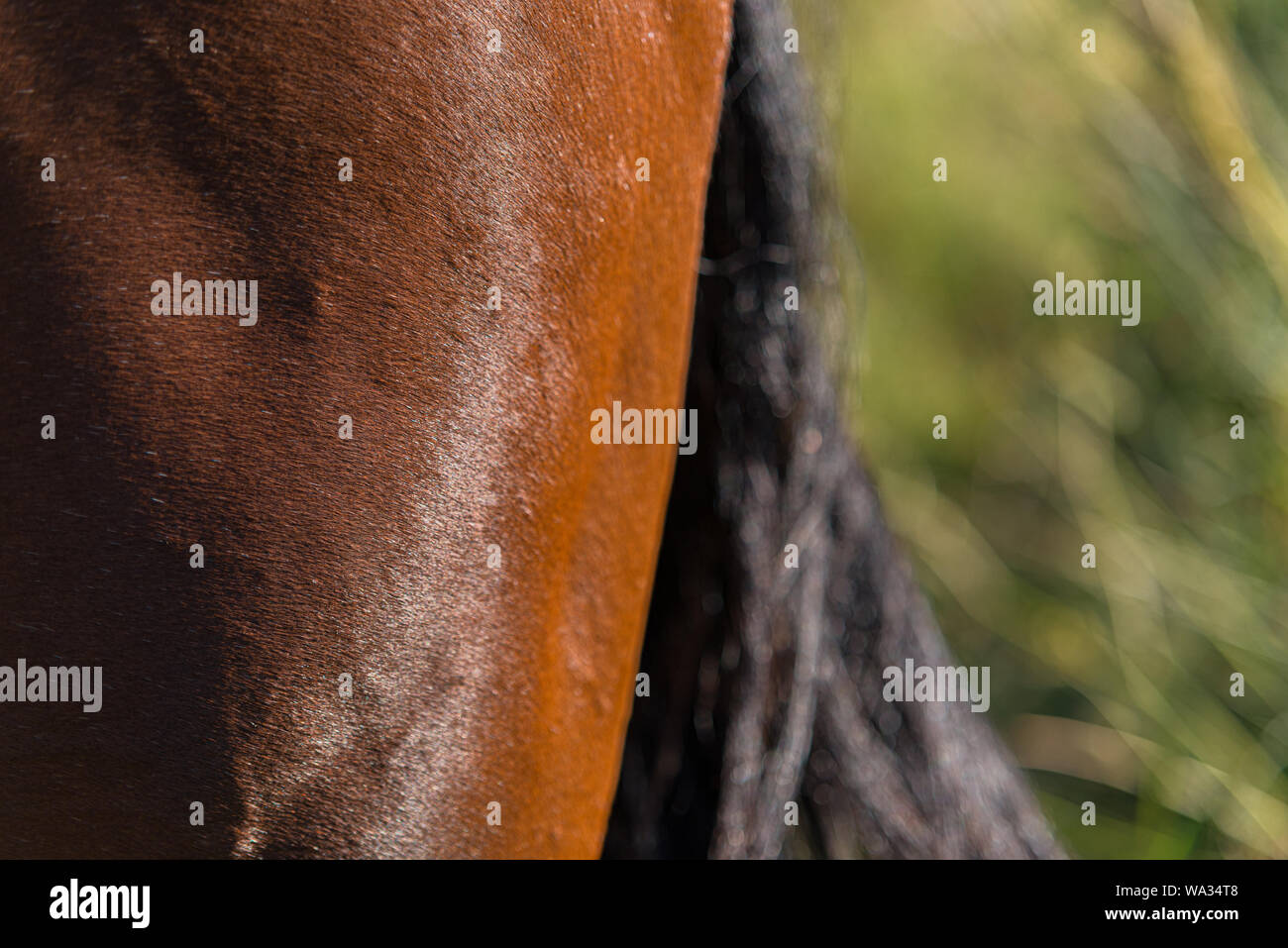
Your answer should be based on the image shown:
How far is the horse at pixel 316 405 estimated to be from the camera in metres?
0.53

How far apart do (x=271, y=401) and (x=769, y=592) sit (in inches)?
23.2

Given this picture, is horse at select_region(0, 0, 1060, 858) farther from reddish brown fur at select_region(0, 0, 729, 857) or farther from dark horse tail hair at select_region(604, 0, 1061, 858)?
dark horse tail hair at select_region(604, 0, 1061, 858)

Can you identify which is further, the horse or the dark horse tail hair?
the dark horse tail hair

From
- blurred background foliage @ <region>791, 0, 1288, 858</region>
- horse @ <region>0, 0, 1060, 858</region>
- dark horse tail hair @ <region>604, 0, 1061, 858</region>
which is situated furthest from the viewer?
blurred background foliage @ <region>791, 0, 1288, 858</region>

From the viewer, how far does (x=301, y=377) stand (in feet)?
1.78

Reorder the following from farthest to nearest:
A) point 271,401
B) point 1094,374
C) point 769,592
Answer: point 1094,374 < point 769,592 < point 271,401

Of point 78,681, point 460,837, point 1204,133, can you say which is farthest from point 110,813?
point 1204,133

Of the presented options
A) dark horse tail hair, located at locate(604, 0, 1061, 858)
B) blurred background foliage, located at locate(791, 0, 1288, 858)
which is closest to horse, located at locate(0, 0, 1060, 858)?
dark horse tail hair, located at locate(604, 0, 1061, 858)

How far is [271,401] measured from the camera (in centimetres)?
54

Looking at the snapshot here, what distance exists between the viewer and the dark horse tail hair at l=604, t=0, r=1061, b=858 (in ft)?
3.19

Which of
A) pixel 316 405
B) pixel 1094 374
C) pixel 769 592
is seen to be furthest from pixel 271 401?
pixel 1094 374

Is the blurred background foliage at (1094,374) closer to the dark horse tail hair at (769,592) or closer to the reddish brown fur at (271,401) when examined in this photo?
the dark horse tail hair at (769,592)

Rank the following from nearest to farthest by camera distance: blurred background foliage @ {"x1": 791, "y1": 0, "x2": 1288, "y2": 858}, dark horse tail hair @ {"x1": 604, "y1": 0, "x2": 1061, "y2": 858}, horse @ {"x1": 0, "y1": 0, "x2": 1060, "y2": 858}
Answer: horse @ {"x1": 0, "y1": 0, "x2": 1060, "y2": 858}
dark horse tail hair @ {"x1": 604, "y1": 0, "x2": 1061, "y2": 858}
blurred background foliage @ {"x1": 791, "y1": 0, "x2": 1288, "y2": 858}

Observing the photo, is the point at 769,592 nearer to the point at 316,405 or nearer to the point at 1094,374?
the point at 316,405
